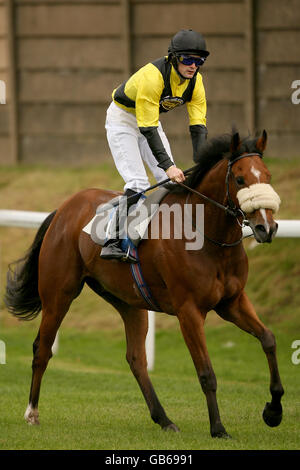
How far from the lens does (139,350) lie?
678cm

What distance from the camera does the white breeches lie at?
21.2 ft

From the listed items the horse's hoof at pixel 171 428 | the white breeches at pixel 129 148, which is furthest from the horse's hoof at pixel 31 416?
the white breeches at pixel 129 148

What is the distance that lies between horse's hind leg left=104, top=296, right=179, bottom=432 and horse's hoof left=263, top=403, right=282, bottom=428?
776 millimetres

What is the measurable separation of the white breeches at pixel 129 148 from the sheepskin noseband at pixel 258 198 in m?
1.07

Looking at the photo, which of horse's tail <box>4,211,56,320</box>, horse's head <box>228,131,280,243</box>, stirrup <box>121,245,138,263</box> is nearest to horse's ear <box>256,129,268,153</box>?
horse's head <box>228,131,280,243</box>

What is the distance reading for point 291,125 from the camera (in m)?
11.5

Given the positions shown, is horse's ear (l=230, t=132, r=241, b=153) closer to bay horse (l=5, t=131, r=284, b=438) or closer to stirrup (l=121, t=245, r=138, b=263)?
bay horse (l=5, t=131, r=284, b=438)

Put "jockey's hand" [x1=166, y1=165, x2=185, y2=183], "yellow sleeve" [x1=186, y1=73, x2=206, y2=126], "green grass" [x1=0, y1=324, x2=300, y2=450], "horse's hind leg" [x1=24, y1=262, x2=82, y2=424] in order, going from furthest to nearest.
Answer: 1. "horse's hind leg" [x1=24, y1=262, x2=82, y2=424]
2. "yellow sleeve" [x1=186, y1=73, x2=206, y2=126]
3. "jockey's hand" [x1=166, y1=165, x2=185, y2=183]
4. "green grass" [x1=0, y1=324, x2=300, y2=450]

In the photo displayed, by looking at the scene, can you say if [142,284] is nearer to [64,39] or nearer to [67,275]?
[67,275]

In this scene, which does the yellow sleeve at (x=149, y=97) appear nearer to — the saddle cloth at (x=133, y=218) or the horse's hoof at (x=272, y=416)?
the saddle cloth at (x=133, y=218)

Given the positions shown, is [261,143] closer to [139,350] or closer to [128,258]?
[128,258]

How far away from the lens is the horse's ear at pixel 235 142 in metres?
5.64

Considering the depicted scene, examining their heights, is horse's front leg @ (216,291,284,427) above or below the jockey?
below
